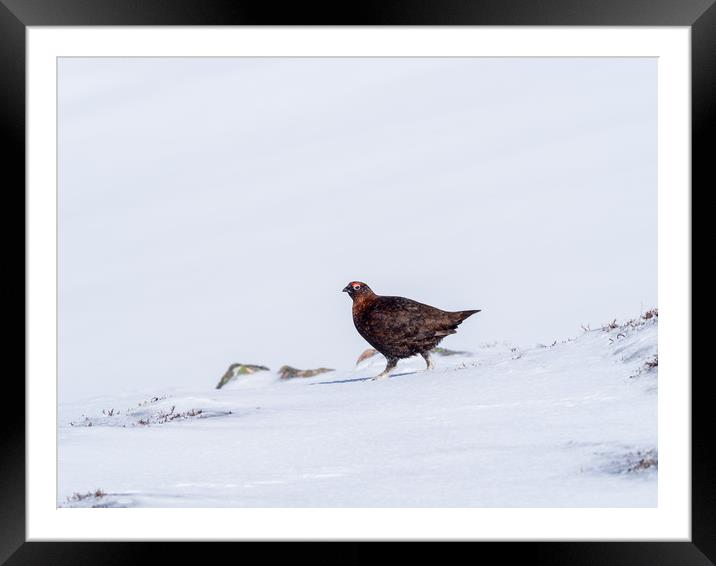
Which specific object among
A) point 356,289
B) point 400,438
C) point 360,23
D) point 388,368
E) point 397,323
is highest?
point 360,23

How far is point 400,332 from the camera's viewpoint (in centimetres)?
567

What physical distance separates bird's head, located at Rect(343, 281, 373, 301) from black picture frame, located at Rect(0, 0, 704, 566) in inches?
60.5

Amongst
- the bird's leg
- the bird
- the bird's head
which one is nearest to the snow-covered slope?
the bird's leg

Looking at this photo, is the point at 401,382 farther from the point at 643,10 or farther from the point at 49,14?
the point at 49,14

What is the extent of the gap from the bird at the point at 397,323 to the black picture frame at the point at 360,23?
1380mm

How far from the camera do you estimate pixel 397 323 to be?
5578 mm

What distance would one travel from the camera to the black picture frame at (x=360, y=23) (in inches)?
185

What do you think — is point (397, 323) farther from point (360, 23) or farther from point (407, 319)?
point (360, 23)

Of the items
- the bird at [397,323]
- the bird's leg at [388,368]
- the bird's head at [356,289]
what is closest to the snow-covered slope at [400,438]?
the bird's leg at [388,368]

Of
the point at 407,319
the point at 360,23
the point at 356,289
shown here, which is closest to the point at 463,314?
the point at 407,319

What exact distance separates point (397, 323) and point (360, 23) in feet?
6.57

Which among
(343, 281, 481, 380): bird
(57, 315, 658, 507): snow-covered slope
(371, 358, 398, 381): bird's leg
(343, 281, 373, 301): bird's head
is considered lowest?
(57, 315, 658, 507): snow-covered slope

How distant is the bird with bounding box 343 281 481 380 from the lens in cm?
521

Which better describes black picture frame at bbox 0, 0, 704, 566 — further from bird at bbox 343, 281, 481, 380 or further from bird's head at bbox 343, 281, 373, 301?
bird's head at bbox 343, 281, 373, 301
